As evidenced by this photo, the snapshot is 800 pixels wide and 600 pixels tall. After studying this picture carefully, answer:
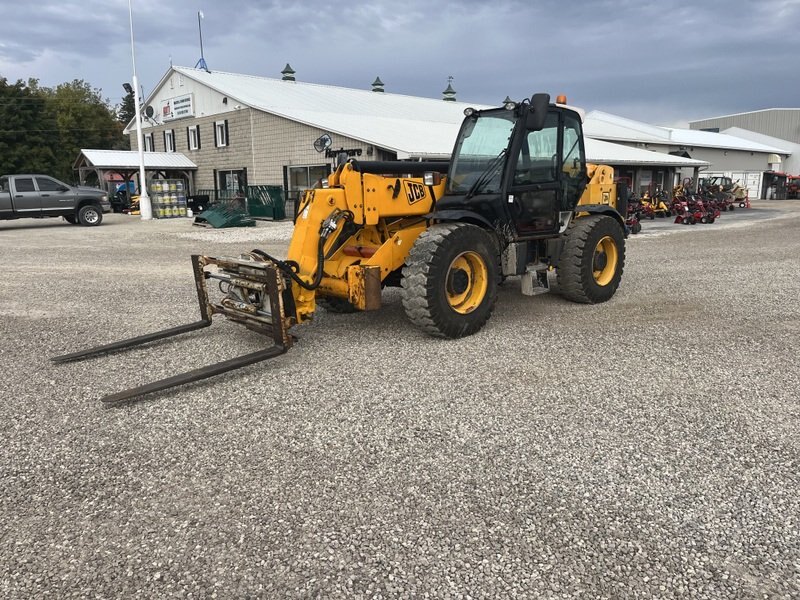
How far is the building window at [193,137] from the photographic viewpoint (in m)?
30.3

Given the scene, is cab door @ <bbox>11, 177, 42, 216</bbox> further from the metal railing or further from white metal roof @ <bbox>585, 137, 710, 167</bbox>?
white metal roof @ <bbox>585, 137, 710, 167</bbox>

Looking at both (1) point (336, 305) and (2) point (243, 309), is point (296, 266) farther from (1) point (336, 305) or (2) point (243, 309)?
(1) point (336, 305)

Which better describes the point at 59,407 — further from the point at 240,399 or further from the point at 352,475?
the point at 352,475

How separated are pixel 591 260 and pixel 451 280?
93.3 inches

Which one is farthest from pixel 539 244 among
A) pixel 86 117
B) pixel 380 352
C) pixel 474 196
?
pixel 86 117

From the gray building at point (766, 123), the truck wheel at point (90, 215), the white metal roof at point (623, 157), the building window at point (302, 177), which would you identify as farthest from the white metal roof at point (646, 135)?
the truck wheel at point (90, 215)

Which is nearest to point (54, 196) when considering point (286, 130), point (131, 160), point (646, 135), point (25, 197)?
point (25, 197)

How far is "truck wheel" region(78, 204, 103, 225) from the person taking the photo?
21250 mm

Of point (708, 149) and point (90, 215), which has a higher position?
point (708, 149)

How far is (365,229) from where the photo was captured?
6707mm

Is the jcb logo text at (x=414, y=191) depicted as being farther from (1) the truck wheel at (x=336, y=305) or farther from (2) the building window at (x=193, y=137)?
(2) the building window at (x=193, y=137)

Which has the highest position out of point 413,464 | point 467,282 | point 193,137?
point 193,137

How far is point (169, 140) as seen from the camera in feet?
107

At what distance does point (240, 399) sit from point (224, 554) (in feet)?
6.38
